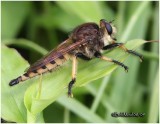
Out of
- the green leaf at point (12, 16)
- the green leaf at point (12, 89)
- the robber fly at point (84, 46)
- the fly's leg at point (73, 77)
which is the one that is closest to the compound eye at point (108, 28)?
the robber fly at point (84, 46)

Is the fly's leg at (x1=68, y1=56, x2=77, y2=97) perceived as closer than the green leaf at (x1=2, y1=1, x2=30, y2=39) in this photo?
Yes

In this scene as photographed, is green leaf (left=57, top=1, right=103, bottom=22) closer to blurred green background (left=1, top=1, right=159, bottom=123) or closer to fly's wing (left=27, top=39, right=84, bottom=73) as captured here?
blurred green background (left=1, top=1, right=159, bottom=123)

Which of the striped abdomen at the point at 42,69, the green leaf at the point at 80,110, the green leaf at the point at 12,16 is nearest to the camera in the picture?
the striped abdomen at the point at 42,69

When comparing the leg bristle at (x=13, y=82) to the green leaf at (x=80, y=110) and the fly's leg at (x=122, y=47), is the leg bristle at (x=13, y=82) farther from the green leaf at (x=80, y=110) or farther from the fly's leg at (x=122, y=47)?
the fly's leg at (x=122, y=47)

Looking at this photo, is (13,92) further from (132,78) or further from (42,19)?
(42,19)

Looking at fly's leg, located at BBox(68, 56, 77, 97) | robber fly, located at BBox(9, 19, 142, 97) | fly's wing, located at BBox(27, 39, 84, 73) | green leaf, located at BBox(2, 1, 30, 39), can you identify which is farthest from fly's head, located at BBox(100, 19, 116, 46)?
green leaf, located at BBox(2, 1, 30, 39)

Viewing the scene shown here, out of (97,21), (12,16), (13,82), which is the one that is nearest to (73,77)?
(13,82)

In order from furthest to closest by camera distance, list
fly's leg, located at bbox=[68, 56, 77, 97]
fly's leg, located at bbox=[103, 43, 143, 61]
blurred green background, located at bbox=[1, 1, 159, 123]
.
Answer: blurred green background, located at bbox=[1, 1, 159, 123] < fly's leg, located at bbox=[103, 43, 143, 61] < fly's leg, located at bbox=[68, 56, 77, 97]
